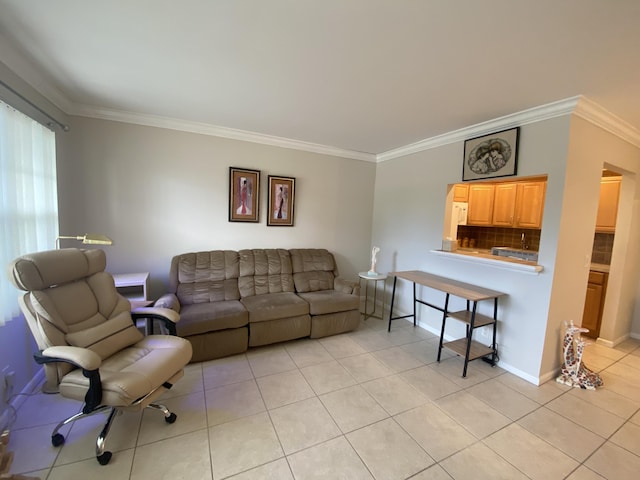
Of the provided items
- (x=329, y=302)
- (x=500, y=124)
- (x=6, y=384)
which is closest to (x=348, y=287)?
(x=329, y=302)

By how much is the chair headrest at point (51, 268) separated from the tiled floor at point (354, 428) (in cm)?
99

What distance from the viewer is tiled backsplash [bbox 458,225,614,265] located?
3539 millimetres

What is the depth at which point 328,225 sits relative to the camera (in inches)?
166

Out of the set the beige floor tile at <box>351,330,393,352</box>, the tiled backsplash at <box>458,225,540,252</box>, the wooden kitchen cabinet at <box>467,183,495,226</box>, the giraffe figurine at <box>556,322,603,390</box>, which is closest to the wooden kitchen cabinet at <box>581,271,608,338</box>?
the tiled backsplash at <box>458,225,540,252</box>

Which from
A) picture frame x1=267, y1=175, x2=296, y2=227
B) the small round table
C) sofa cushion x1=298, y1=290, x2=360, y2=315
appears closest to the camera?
sofa cushion x1=298, y1=290, x2=360, y2=315

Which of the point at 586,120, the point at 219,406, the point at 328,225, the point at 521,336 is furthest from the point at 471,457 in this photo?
the point at 328,225

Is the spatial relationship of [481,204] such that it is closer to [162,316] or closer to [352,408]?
[352,408]

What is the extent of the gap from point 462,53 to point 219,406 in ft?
9.75

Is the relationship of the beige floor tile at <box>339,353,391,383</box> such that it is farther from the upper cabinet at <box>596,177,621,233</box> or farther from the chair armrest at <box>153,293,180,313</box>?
the upper cabinet at <box>596,177,621,233</box>

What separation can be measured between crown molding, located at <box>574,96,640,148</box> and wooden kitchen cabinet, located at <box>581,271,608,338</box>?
157cm

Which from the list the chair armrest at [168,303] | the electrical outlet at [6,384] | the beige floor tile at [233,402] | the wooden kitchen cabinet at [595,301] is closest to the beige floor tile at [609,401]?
the wooden kitchen cabinet at [595,301]

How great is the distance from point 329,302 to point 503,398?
1.82m

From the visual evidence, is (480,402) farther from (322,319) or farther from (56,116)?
(56,116)

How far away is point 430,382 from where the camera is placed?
95.7 inches
